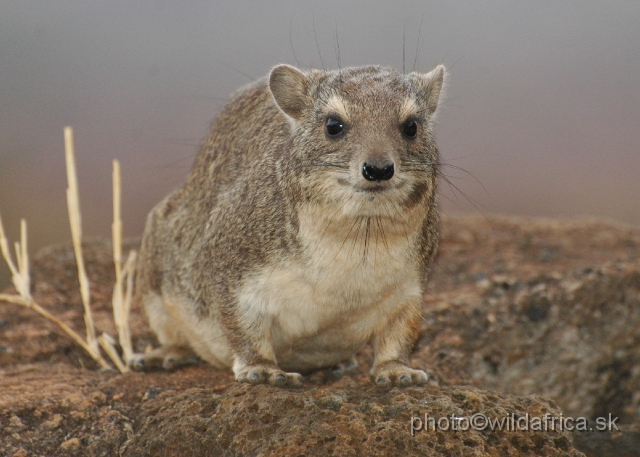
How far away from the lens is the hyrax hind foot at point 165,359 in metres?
7.61

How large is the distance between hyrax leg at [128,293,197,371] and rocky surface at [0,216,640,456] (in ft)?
0.65

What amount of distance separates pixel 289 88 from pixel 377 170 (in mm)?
1388

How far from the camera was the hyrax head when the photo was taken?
543 cm

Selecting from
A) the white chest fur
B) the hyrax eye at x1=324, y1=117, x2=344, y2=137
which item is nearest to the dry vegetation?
the white chest fur

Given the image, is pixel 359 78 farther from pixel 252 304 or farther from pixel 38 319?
pixel 38 319

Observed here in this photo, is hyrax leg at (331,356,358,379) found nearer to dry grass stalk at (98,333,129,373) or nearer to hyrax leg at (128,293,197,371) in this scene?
hyrax leg at (128,293,197,371)

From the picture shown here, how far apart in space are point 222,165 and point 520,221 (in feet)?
21.9

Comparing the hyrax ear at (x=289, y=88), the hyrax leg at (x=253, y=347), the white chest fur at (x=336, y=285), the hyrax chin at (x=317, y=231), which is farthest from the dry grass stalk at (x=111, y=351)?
the hyrax ear at (x=289, y=88)

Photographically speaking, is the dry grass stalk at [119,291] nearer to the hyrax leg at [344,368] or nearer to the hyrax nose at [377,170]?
the hyrax leg at [344,368]

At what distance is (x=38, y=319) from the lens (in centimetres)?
899

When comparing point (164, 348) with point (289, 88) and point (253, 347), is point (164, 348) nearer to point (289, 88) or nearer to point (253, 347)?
point (253, 347)

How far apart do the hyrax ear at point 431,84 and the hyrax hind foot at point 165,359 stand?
10.6 feet

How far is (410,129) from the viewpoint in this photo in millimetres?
5891

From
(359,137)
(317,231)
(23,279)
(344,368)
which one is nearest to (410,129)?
(359,137)
